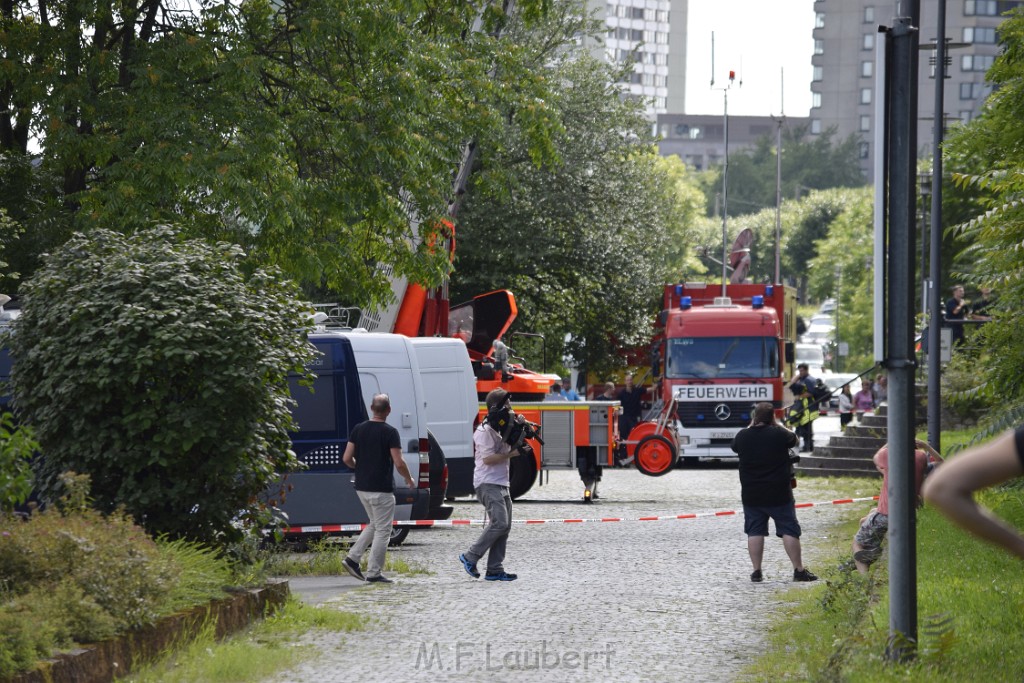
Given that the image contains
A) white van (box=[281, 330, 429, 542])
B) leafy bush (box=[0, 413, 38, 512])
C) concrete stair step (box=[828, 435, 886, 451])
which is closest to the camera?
leafy bush (box=[0, 413, 38, 512])

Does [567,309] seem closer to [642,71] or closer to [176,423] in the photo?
[176,423]

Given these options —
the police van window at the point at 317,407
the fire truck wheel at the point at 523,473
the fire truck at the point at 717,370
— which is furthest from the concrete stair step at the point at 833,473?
the police van window at the point at 317,407

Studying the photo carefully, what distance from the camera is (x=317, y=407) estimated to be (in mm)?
15508

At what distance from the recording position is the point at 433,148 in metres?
18.8

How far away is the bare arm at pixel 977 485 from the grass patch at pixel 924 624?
162 inches

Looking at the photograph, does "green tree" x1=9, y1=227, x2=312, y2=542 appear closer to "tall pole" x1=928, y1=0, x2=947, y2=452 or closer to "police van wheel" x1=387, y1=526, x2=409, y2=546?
"police van wheel" x1=387, y1=526, x2=409, y2=546

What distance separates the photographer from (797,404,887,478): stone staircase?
27078 mm

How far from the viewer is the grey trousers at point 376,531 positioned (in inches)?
517

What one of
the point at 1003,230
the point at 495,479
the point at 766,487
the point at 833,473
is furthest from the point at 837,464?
the point at 1003,230

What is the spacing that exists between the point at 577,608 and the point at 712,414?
65.5 ft

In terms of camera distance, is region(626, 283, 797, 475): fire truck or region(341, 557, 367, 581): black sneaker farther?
region(626, 283, 797, 475): fire truck

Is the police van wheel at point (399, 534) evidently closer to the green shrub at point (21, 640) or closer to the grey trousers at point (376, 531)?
the grey trousers at point (376, 531)

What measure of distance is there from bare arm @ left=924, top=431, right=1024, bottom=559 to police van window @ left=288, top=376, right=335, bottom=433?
12.5m
